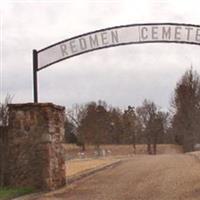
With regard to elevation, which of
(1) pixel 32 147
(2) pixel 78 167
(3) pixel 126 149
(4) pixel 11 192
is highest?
(3) pixel 126 149

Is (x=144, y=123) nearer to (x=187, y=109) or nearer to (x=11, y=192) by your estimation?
(x=187, y=109)

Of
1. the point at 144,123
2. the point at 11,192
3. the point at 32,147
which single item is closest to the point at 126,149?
the point at 144,123

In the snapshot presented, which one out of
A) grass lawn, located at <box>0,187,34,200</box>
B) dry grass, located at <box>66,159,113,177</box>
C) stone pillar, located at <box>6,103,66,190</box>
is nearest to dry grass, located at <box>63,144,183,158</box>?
dry grass, located at <box>66,159,113,177</box>

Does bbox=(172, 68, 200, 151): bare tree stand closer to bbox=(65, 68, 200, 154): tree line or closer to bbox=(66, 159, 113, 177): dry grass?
bbox=(65, 68, 200, 154): tree line

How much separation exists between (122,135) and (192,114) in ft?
70.7

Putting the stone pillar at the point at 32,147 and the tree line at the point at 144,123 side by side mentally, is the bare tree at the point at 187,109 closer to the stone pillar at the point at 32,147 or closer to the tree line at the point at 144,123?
the tree line at the point at 144,123

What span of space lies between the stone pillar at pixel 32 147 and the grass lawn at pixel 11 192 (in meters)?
0.43

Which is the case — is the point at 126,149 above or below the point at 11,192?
above

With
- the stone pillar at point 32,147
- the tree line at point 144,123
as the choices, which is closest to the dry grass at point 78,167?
the stone pillar at point 32,147

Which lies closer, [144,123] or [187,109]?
[187,109]

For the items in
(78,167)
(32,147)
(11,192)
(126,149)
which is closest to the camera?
(11,192)

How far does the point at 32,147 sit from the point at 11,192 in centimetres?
166

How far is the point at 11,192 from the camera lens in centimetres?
1499

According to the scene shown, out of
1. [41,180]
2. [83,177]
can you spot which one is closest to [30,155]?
[41,180]
